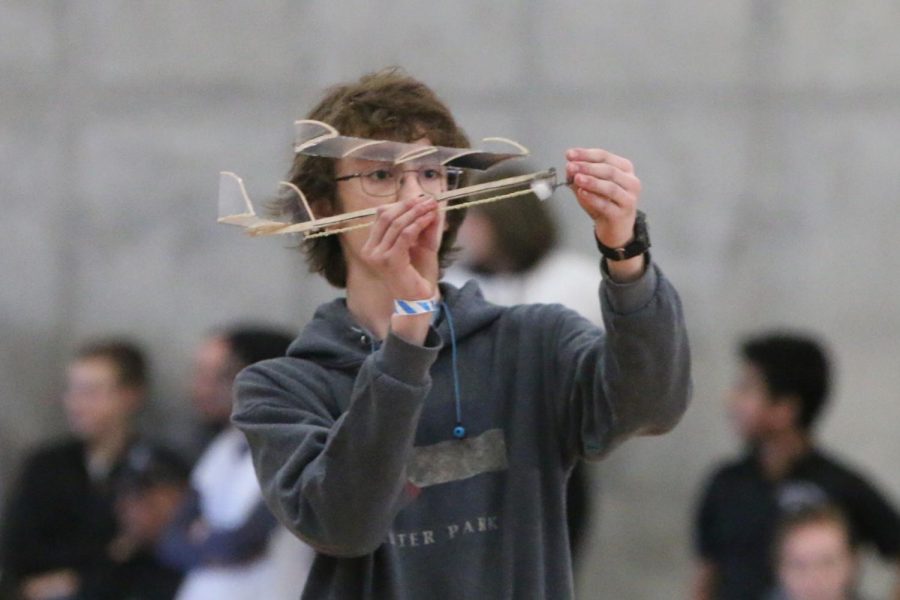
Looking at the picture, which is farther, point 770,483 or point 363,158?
point 770,483

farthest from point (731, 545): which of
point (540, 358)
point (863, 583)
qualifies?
point (540, 358)

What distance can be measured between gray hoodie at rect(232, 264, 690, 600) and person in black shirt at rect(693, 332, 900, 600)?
2057mm

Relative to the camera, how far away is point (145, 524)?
497 centimetres

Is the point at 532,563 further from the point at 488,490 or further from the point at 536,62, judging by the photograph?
the point at 536,62

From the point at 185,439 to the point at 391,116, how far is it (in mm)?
3026

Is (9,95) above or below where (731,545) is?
above

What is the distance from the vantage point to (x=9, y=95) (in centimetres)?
571

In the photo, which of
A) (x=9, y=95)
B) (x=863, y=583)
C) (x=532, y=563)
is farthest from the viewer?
(x=9, y=95)

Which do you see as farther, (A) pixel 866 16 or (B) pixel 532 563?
(A) pixel 866 16

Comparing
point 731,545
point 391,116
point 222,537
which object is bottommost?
point 731,545

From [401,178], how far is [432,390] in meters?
0.32

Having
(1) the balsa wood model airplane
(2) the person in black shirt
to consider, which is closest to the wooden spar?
(1) the balsa wood model airplane

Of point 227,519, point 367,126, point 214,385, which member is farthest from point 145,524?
point 367,126

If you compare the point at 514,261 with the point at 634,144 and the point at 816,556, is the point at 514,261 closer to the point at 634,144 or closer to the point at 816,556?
Result: the point at 634,144
